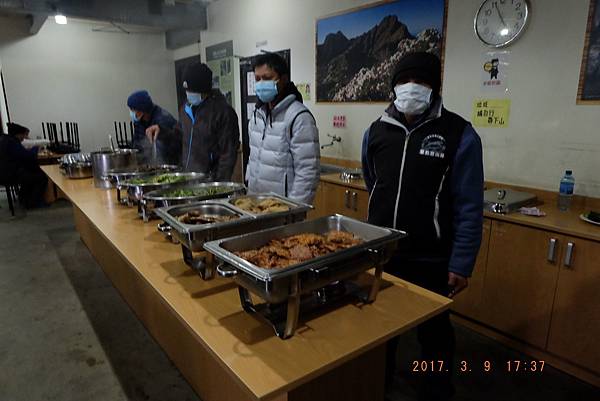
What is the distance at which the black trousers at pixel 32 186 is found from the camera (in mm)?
5215

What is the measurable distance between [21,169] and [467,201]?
5.65 meters

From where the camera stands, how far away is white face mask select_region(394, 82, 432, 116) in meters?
1.45

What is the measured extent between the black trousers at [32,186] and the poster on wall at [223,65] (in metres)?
2.66

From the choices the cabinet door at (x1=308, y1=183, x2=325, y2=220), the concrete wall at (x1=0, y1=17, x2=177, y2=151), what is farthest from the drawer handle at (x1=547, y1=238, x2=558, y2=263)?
the concrete wall at (x1=0, y1=17, x2=177, y2=151)

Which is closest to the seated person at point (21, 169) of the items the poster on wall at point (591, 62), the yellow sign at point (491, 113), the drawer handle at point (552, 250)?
the yellow sign at point (491, 113)

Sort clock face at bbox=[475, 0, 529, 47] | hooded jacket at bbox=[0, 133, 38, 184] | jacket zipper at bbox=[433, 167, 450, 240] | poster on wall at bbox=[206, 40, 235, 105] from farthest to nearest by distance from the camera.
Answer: poster on wall at bbox=[206, 40, 235, 105] < hooded jacket at bbox=[0, 133, 38, 184] < clock face at bbox=[475, 0, 529, 47] < jacket zipper at bbox=[433, 167, 450, 240]

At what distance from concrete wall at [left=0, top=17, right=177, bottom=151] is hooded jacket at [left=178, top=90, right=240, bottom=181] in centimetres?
500

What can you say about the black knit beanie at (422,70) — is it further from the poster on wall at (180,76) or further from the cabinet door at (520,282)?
the poster on wall at (180,76)

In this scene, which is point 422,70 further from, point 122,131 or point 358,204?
point 122,131

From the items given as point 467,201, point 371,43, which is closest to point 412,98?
point 467,201

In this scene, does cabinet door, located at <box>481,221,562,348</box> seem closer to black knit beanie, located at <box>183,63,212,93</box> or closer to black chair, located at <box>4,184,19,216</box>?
black knit beanie, located at <box>183,63,212,93</box>

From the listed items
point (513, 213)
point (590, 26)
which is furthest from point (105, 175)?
point (590, 26)

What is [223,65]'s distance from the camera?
18.1 feet

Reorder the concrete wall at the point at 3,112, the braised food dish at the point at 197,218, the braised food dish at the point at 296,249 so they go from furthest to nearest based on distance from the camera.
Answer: the concrete wall at the point at 3,112, the braised food dish at the point at 197,218, the braised food dish at the point at 296,249
